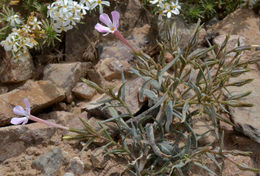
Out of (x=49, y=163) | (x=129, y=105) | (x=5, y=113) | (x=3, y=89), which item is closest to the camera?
(x=49, y=163)

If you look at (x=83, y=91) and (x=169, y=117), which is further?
(x=83, y=91)

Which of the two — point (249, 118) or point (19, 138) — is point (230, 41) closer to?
point (249, 118)

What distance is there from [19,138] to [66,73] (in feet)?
3.20

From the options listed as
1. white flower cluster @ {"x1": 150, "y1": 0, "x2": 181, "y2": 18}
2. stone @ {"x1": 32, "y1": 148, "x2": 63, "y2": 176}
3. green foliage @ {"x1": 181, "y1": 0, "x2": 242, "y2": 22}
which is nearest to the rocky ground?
stone @ {"x1": 32, "y1": 148, "x2": 63, "y2": 176}

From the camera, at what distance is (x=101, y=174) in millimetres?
2572

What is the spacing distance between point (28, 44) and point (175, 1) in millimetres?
1894

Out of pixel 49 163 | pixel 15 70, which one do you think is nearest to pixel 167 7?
pixel 15 70

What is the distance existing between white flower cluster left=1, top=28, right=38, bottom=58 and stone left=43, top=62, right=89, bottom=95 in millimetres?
409

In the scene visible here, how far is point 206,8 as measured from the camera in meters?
3.77

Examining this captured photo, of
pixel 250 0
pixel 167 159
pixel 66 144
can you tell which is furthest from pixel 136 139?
pixel 250 0

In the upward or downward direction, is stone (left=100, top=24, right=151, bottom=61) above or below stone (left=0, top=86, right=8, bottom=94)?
above

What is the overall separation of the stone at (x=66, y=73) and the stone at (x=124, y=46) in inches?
13.8

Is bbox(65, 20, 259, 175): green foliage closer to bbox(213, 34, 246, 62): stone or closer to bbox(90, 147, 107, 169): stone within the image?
bbox(90, 147, 107, 169): stone

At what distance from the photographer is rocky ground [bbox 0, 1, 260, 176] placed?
8.56 feet
